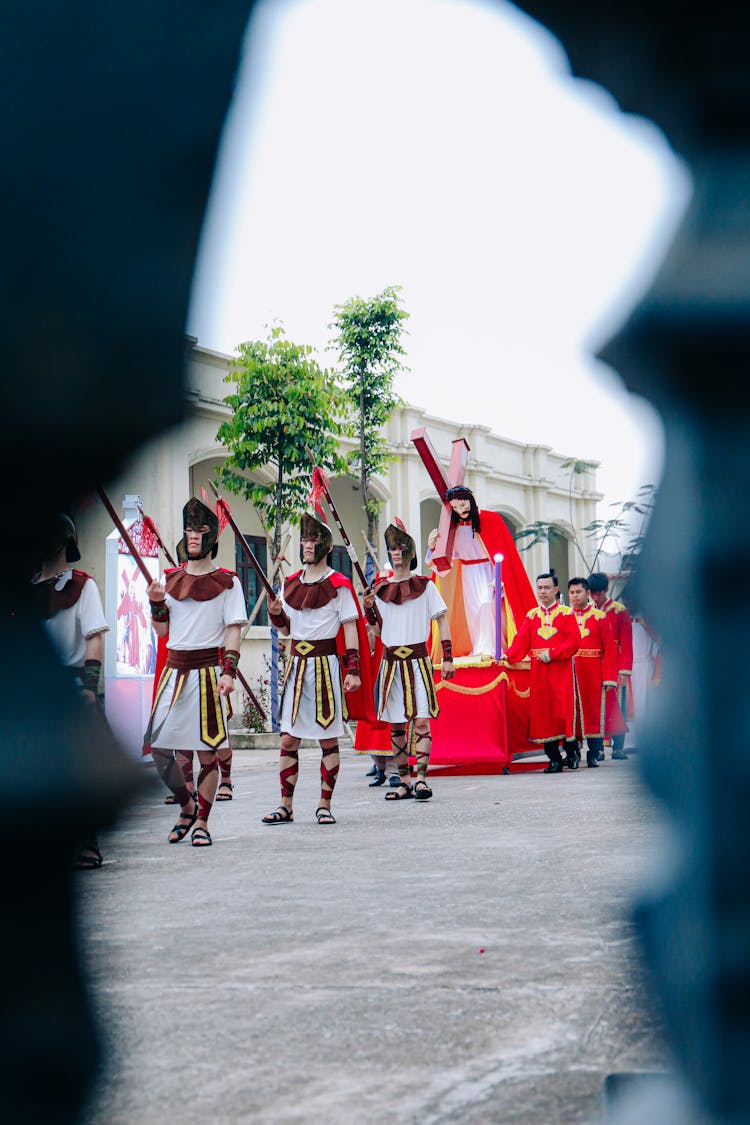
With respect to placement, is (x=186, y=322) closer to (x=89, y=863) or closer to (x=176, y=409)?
(x=176, y=409)

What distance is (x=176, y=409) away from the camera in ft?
1.78

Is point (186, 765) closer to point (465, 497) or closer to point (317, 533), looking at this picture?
point (317, 533)

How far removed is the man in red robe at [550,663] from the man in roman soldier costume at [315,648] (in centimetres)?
339

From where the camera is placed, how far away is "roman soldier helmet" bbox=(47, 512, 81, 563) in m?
0.55

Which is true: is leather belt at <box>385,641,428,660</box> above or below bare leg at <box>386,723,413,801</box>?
above

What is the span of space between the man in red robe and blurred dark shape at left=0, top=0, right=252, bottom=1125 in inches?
373

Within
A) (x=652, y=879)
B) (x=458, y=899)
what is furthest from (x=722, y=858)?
(x=458, y=899)

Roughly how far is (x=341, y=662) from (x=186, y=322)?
6484mm

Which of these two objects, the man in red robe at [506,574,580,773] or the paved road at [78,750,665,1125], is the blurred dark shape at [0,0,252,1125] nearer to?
the paved road at [78,750,665,1125]

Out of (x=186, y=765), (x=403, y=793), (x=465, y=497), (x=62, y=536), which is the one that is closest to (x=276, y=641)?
(x=465, y=497)

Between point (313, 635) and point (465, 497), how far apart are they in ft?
10.0

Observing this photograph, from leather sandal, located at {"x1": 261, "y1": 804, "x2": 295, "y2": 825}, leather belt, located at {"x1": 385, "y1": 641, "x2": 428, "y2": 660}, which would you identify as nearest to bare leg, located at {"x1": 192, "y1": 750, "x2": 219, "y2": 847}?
leather sandal, located at {"x1": 261, "y1": 804, "x2": 295, "y2": 825}

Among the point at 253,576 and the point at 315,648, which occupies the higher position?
the point at 253,576

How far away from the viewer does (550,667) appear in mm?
10391
